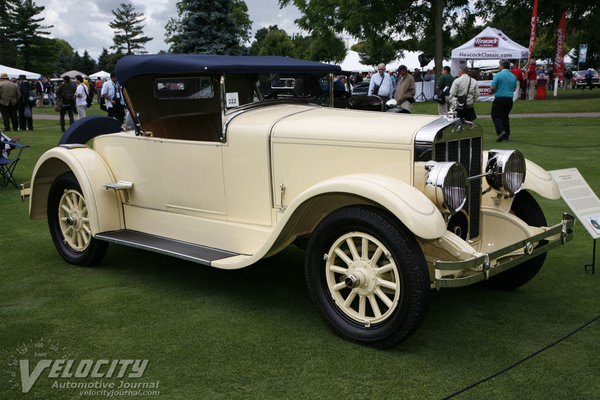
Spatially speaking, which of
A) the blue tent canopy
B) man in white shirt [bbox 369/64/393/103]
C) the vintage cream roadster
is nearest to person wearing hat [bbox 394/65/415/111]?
man in white shirt [bbox 369/64/393/103]

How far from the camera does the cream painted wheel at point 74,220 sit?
16.3 ft

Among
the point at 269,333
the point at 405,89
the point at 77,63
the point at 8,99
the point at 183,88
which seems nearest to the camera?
the point at 269,333

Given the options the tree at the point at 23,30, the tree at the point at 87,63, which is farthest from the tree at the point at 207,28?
the tree at the point at 87,63

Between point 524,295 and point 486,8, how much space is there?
1106 inches

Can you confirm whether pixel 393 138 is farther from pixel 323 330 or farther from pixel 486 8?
pixel 486 8

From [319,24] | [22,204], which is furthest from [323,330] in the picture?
[319,24]

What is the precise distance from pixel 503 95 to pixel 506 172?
30.6ft

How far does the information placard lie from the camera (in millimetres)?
4191

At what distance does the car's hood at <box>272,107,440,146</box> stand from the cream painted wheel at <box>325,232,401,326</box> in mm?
654

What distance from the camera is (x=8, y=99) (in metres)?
17.0

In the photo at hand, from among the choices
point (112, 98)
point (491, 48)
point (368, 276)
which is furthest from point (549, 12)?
point (368, 276)

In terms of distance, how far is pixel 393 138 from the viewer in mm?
3438

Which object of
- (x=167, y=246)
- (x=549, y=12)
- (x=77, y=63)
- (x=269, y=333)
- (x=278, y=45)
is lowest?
(x=269, y=333)

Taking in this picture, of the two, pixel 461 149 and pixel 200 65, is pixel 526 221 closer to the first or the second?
pixel 461 149
